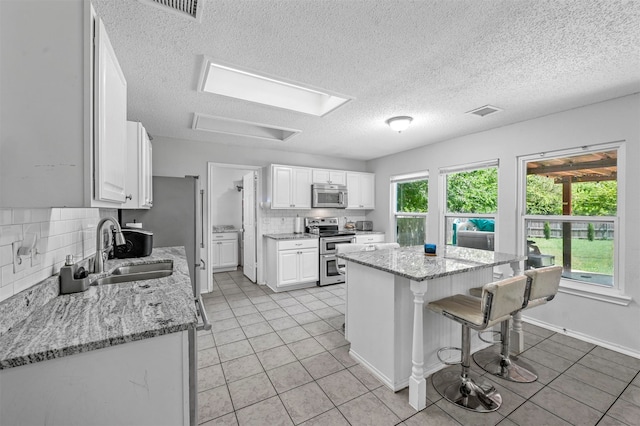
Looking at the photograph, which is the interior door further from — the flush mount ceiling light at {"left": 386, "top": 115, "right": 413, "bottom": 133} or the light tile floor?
the flush mount ceiling light at {"left": 386, "top": 115, "right": 413, "bottom": 133}

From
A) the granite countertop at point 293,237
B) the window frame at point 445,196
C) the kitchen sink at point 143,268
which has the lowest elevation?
the kitchen sink at point 143,268

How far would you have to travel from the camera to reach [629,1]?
143cm

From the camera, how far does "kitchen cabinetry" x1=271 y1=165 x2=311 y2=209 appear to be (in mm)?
4570

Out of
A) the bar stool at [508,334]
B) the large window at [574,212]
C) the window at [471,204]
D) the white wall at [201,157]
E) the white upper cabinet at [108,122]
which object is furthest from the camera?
the white wall at [201,157]

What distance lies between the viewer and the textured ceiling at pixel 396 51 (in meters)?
1.52

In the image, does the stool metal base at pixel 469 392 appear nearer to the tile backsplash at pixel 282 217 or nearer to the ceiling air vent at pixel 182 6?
the ceiling air vent at pixel 182 6

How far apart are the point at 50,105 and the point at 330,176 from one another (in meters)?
4.31

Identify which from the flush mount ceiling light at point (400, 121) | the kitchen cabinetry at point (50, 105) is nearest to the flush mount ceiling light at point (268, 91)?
the flush mount ceiling light at point (400, 121)

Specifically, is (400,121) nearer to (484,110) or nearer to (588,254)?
(484,110)

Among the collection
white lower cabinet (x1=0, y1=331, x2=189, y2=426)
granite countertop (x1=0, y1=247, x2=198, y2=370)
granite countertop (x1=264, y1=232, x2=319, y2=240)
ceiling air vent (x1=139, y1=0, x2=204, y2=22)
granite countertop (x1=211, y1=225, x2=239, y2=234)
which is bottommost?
white lower cabinet (x1=0, y1=331, x2=189, y2=426)

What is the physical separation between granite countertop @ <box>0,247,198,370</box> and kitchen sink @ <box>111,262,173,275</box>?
2.11ft

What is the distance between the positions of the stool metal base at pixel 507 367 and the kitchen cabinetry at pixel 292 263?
2.62 metres

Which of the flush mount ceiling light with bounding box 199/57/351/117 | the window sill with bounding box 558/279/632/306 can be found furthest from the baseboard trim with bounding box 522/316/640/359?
the flush mount ceiling light with bounding box 199/57/351/117

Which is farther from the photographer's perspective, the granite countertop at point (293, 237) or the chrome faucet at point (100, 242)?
the granite countertop at point (293, 237)
